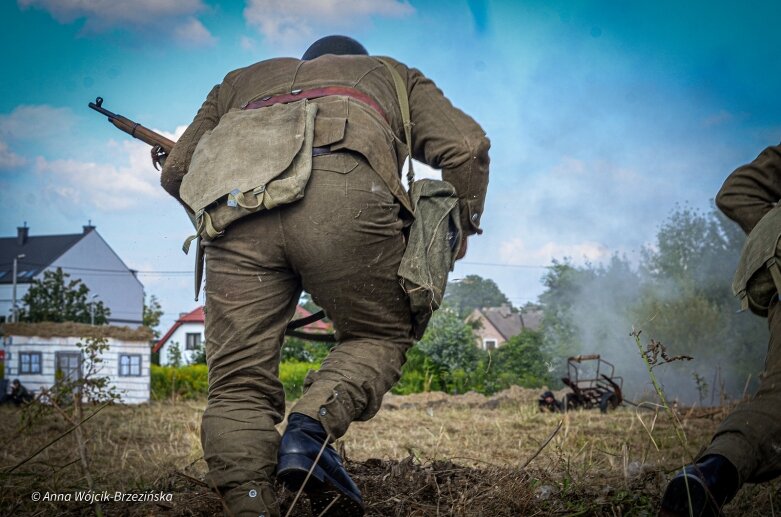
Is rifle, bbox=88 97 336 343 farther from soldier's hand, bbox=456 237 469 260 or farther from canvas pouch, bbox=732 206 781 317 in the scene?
canvas pouch, bbox=732 206 781 317

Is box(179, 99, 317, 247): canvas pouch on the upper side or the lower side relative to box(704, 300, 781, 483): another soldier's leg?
upper

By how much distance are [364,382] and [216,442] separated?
51 centimetres

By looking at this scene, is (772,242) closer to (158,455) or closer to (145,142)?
(145,142)

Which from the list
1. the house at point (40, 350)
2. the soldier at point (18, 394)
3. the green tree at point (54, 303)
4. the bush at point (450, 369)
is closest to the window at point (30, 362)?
the house at point (40, 350)

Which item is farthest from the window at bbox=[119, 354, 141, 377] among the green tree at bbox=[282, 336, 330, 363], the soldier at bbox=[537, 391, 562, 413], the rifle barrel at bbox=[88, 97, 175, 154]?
the rifle barrel at bbox=[88, 97, 175, 154]

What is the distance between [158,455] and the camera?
17.4ft

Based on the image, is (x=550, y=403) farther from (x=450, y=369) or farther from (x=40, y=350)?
(x=40, y=350)

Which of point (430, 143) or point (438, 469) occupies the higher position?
point (430, 143)

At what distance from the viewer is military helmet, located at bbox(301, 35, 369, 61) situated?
2.88 m

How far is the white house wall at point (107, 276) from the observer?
1623 inches

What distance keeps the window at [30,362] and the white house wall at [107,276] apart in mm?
24286

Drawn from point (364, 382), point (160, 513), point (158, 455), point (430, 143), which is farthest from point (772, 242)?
point (158, 455)

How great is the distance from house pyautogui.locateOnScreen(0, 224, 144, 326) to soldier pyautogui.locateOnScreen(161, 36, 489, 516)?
40322 millimetres

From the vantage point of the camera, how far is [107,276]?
42688mm
